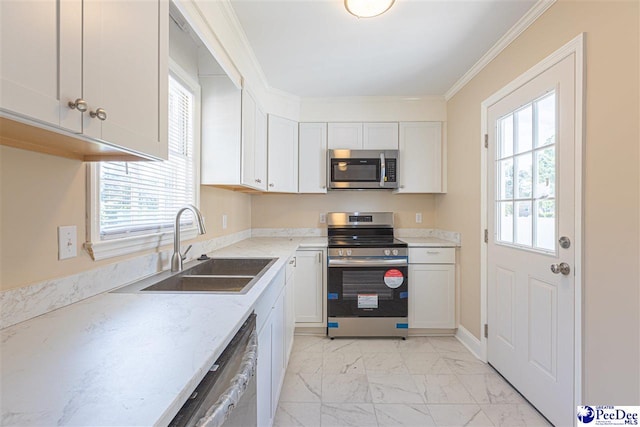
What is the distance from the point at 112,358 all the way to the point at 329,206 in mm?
2801

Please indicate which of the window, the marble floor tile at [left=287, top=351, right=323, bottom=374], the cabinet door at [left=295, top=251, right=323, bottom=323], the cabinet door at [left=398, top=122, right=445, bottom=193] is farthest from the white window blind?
the cabinet door at [left=398, top=122, right=445, bottom=193]

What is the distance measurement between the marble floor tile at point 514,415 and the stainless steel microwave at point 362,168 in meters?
1.96

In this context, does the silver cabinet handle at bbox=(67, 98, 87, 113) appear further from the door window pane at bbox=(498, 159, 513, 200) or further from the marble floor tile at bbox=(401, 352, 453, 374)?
the marble floor tile at bbox=(401, 352, 453, 374)

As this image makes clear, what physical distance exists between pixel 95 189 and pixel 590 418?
2412mm

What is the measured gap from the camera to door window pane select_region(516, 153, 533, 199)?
5.81 feet

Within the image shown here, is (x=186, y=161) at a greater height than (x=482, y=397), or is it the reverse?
(x=186, y=161)

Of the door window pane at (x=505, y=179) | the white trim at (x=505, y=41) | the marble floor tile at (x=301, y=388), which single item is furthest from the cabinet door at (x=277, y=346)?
the white trim at (x=505, y=41)

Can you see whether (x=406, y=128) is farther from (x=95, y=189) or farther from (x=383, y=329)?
(x=95, y=189)

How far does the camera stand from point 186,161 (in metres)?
1.83

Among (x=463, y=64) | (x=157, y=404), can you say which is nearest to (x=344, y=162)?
(x=463, y=64)

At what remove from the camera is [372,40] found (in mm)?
2021

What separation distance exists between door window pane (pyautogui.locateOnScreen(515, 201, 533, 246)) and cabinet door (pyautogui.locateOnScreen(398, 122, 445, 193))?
1.19 m

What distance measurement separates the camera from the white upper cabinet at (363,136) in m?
3.03

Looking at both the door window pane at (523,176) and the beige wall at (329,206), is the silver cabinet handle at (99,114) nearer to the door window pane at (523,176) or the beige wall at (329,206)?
the door window pane at (523,176)
